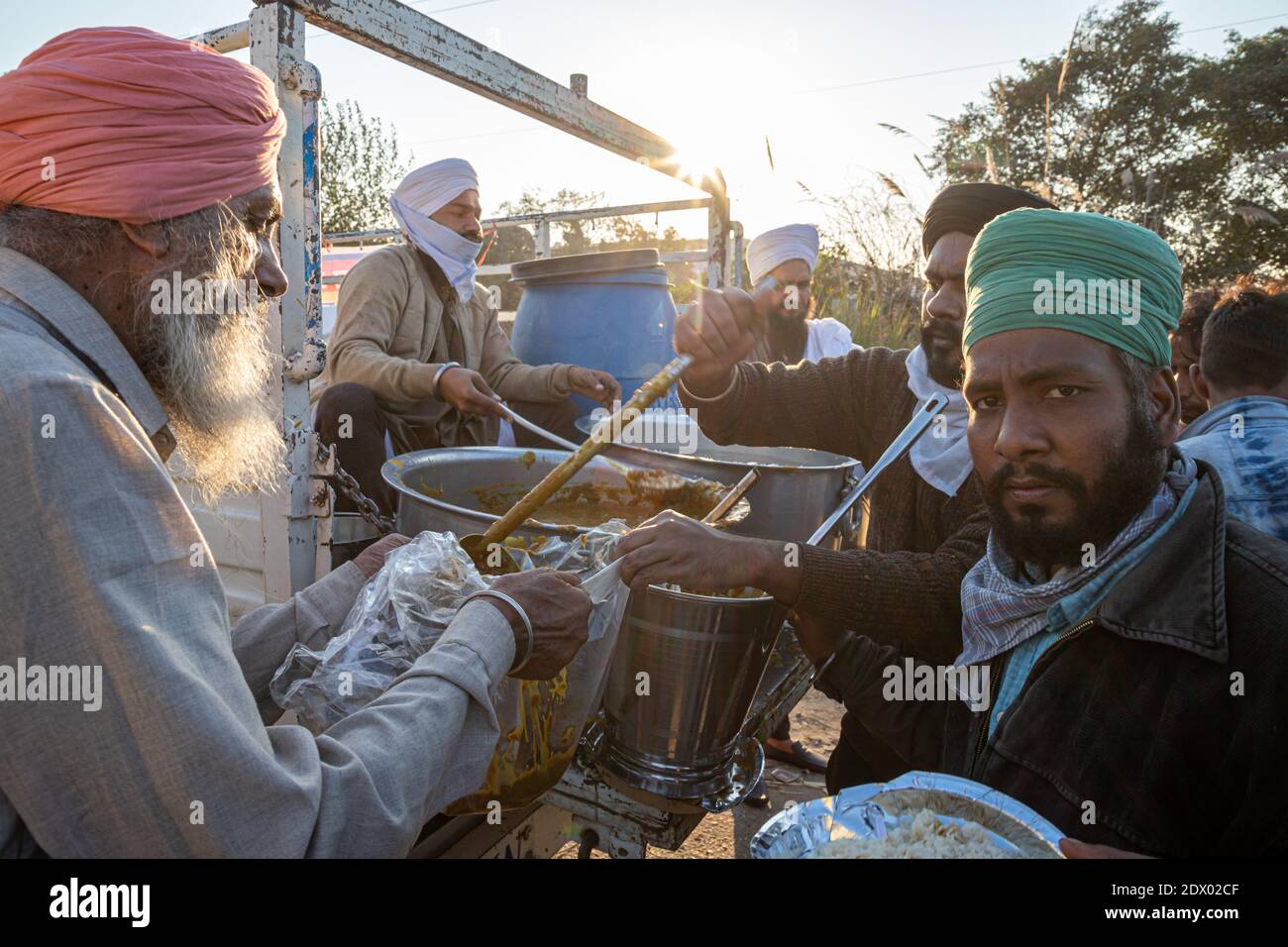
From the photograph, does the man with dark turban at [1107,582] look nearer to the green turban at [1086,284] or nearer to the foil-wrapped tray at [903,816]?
the green turban at [1086,284]

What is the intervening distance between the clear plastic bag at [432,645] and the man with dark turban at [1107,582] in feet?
2.58

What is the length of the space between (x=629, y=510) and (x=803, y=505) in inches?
22.1

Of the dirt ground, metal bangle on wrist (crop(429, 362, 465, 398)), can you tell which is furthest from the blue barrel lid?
the dirt ground

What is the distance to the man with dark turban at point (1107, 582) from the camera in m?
1.24

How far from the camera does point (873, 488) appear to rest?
241 cm

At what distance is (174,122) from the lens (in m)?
A: 1.32

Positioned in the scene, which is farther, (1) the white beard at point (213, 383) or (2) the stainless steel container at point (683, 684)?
(2) the stainless steel container at point (683, 684)

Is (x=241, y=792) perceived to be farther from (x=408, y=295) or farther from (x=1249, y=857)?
(x=408, y=295)

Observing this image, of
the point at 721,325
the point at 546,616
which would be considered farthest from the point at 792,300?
the point at 546,616

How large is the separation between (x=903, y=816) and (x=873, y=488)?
140 cm

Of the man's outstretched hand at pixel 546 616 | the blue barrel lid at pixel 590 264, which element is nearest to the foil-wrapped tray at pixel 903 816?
the man's outstretched hand at pixel 546 616

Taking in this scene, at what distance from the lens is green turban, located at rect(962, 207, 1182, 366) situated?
145cm

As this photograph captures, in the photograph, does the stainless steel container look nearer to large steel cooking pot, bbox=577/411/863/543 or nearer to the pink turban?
large steel cooking pot, bbox=577/411/863/543

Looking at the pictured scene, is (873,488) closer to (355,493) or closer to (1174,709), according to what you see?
(1174,709)
